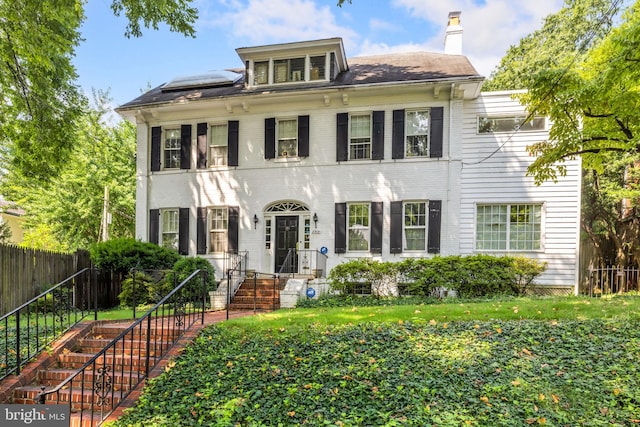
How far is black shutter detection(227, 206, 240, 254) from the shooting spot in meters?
12.7

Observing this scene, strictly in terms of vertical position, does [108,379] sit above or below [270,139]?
below

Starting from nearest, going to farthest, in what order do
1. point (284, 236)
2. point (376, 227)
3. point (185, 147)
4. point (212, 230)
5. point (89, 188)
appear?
point (376, 227) < point (284, 236) < point (212, 230) < point (185, 147) < point (89, 188)

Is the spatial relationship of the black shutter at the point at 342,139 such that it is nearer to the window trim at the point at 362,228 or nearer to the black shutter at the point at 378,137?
the black shutter at the point at 378,137

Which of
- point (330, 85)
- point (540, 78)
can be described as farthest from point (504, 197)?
point (330, 85)

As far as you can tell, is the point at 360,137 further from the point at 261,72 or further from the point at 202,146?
the point at 202,146

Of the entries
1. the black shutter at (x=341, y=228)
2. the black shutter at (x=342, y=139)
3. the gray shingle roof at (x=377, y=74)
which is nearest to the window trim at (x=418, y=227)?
the black shutter at (x=341, y=228)

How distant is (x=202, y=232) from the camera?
12953mm

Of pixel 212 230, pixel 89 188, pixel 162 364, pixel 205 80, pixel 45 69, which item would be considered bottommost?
pixel 162 364

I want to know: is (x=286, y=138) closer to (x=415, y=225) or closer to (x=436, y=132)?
(x=436, y=132)

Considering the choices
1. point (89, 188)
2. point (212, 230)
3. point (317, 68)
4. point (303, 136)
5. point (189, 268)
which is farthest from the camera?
point (89, 188)

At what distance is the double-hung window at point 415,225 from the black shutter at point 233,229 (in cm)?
552

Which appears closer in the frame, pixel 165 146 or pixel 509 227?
pixel 509 227

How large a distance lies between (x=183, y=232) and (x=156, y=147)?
129 inches

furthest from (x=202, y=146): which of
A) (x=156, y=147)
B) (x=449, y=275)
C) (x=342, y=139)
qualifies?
(x=449, y=275)
